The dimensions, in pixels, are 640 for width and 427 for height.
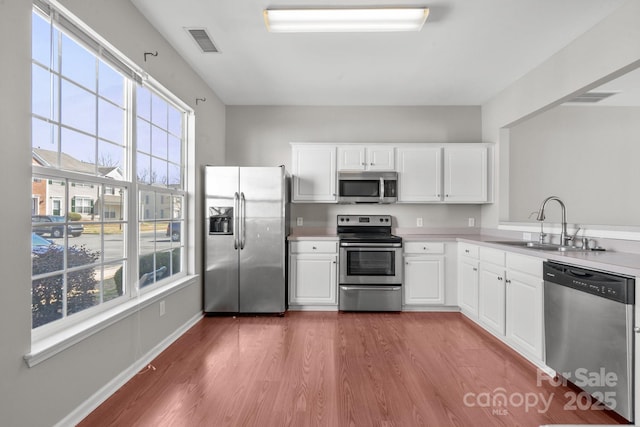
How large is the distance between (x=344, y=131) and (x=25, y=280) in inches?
144

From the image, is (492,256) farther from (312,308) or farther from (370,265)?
(312,308)

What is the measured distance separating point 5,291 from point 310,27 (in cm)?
239

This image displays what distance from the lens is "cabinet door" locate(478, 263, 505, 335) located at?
9.43 feet

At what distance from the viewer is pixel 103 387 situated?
6.58 feet

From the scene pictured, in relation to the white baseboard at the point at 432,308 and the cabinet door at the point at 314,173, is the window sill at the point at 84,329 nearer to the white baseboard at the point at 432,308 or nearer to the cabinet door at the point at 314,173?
the cabinet door at the point at 314,173

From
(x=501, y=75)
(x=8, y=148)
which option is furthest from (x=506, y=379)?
(x=8, y=148)

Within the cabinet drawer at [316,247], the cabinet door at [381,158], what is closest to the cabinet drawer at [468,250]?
the cabinet door at [381,158]

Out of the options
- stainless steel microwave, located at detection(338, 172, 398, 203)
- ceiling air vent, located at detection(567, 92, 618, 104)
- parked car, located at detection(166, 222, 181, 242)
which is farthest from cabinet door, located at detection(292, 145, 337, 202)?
ceiling air vent, located at detection(567, 92, 618, 104)

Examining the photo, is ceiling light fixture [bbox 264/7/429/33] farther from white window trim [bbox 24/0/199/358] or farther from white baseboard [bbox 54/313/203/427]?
white baseboard [bbox 54/313/203/427]

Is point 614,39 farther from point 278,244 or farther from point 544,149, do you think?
point 278,244

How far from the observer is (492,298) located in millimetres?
3027

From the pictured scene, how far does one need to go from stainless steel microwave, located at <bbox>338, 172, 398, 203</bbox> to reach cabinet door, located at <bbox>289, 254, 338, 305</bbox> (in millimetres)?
813

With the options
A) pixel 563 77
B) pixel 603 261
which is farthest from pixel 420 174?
pixel 603 261

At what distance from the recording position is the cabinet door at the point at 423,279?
3.83 m
